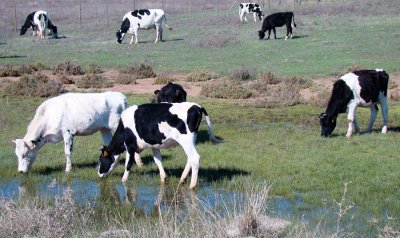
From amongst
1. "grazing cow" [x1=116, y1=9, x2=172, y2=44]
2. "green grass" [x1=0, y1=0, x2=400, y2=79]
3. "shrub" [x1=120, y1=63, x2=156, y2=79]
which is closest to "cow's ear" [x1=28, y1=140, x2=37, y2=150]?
"shrub" [x1=120, y1=63, x2=156, y2=79]

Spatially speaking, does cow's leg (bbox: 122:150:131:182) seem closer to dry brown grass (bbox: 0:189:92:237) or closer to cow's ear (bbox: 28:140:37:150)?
cow's ear (bbox: 28:140:37:150)

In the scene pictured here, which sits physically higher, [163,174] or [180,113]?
[180,113]

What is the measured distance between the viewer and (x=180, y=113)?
13148 millimetres

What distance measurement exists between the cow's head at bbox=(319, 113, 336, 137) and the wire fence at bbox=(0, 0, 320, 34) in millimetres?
41053

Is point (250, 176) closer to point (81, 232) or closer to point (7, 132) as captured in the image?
point (81, 232)

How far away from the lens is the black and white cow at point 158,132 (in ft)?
42.9

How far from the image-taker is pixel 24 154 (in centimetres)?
1470

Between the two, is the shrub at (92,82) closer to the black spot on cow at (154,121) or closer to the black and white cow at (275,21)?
the black spot on cow at (154,121)

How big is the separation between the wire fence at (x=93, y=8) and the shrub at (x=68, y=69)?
26.0 meters

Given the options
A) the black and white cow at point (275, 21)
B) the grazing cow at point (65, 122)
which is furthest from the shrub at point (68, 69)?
the grazing cow at point (65, 122)

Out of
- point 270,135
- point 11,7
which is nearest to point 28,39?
point 11,7

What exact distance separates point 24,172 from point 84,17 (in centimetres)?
5211

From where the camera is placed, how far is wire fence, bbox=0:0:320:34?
62344 mm

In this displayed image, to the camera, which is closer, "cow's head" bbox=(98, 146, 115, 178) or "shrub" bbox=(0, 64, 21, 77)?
"cow's head" bbox=(98, 146, 115, 178)
